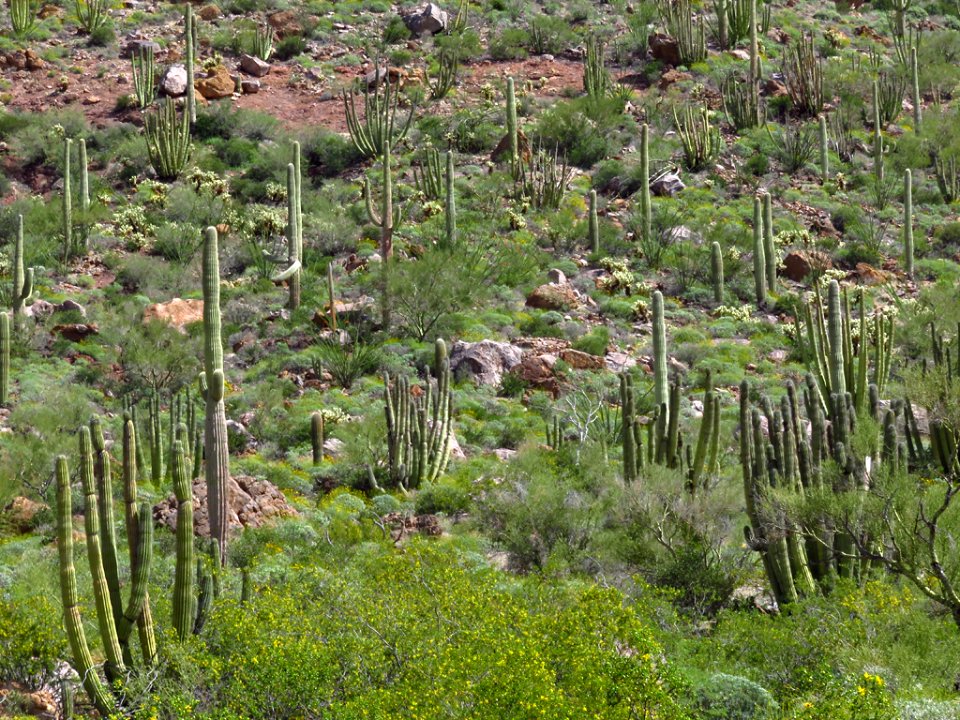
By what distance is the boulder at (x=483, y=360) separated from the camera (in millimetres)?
23922

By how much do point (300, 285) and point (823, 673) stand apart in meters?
18.0

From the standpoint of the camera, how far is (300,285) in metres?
27.0

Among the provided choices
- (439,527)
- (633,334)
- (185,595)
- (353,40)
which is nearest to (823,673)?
(185,595)

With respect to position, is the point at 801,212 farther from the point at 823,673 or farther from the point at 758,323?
the point at 823,673

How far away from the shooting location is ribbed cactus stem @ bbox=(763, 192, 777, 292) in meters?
27.2

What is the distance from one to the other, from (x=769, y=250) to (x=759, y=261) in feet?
1.70

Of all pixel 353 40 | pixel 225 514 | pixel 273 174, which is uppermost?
pixel 353 40

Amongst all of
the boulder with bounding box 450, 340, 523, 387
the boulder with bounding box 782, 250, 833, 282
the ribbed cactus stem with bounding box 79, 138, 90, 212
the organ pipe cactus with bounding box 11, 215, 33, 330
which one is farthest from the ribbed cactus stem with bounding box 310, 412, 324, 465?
the boulder with bounding box 782, 250, 833, 282

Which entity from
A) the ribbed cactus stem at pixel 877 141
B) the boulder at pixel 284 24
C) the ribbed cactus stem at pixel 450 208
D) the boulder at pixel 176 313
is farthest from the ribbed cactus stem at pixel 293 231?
the boulder at pixel 284 24

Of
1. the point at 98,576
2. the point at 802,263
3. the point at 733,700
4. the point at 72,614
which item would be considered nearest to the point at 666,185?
the point at 802,263

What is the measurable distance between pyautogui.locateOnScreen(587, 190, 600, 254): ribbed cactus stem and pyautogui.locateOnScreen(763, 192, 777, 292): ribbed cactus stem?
3.58 meters

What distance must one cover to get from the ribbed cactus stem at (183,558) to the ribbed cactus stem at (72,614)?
0.86 m

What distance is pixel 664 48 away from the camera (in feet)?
129

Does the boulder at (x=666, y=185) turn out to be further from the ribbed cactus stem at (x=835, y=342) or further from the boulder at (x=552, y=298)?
the ribbed cactus stem at (x=835, y=342)
